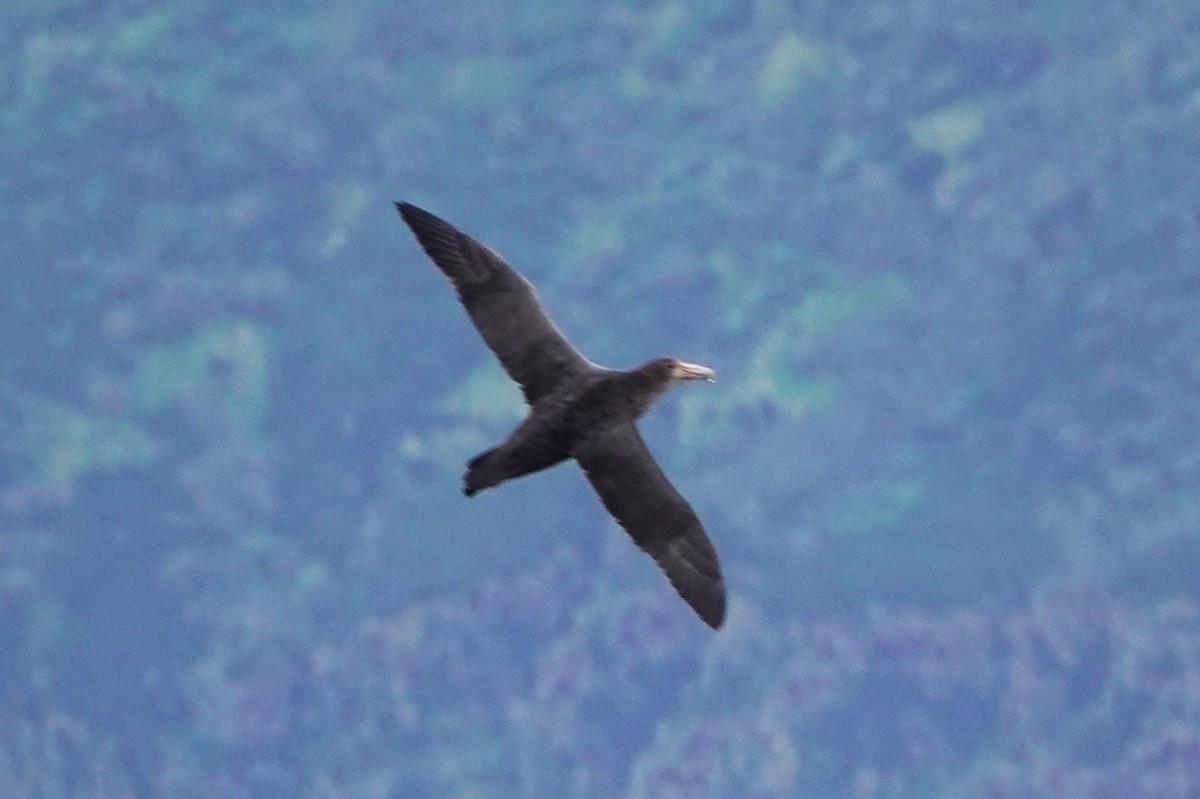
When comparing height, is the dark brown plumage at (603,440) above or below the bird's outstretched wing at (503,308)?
below

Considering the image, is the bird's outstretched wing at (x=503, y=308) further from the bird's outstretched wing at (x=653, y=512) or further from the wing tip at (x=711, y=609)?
the wing tip at (x=711, y=609)

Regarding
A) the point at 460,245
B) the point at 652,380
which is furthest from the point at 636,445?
the point at 460,245

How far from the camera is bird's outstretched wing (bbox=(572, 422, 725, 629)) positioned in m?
32.6

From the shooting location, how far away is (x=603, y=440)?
32.5 m

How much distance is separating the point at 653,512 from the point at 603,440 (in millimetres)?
1292

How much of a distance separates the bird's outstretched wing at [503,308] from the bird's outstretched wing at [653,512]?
3.98 feet

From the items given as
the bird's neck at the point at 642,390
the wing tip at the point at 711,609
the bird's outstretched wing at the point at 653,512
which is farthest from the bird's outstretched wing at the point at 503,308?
the wing tip at the point at 711,609

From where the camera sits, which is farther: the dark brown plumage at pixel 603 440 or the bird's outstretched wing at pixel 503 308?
the bird's outstretched wing at pixel 503 308

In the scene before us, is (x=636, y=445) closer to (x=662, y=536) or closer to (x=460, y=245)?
(x=662, y=536)

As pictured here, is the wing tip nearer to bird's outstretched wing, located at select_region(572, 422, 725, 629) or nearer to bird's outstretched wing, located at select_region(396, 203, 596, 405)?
bird's outstretched wing, located at select_region(572, 422, 725, 629)

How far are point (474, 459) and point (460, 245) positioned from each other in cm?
460

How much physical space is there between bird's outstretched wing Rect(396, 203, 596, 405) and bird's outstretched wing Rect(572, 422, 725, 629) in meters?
1.21

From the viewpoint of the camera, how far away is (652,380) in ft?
107

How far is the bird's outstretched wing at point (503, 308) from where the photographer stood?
1304 inches
